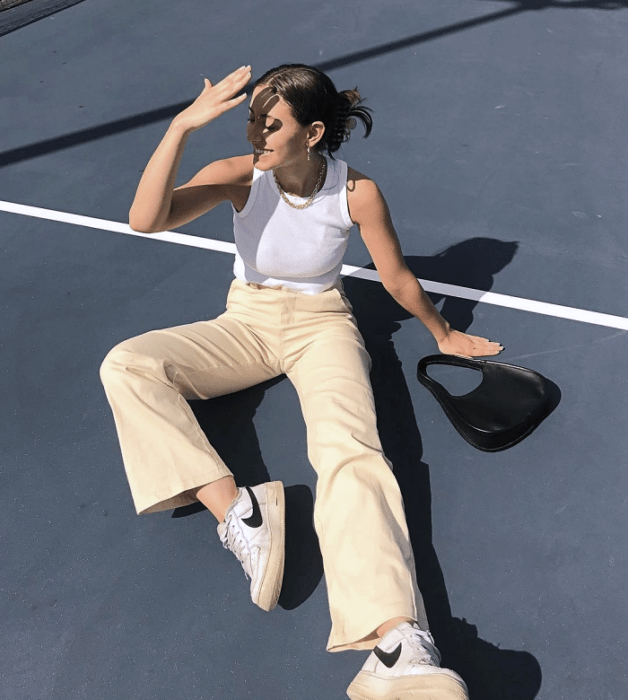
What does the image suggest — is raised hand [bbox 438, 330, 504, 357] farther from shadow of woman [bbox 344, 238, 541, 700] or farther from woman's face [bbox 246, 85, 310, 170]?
woman's face [bbox 246, 85, 310, 170]

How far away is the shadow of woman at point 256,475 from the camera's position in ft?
8.29

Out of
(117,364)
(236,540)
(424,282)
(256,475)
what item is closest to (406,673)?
(236,540)

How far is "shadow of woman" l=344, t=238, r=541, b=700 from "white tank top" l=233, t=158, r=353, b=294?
61 cm

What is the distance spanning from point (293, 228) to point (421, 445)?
919mm

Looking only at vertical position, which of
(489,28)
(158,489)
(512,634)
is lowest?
(512,634)

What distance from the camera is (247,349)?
112 inches

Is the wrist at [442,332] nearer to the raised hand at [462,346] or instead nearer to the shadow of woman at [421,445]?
the raised hand at [462,346]

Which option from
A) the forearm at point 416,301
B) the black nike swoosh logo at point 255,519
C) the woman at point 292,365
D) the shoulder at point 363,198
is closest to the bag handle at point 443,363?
the forearm at point 416,301

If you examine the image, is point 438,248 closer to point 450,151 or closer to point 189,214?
point 450,151

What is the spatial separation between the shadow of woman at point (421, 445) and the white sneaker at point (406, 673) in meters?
0.25

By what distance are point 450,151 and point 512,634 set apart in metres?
2.73

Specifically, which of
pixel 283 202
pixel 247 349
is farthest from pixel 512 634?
pixel 283 202

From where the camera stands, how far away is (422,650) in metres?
2.12

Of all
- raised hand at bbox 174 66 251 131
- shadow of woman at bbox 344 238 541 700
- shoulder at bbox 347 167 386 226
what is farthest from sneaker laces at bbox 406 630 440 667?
raised hand at bbox 174 66 251 131
